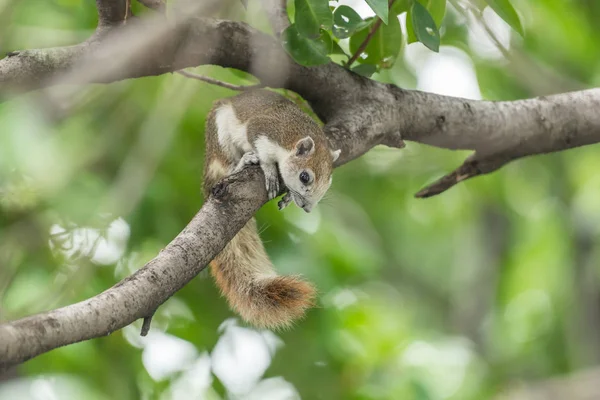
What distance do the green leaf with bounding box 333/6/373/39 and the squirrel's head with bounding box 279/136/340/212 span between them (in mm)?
373

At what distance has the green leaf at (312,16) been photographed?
1.73 metres

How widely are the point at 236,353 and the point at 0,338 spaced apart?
1.78m

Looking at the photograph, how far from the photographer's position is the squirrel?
6.45 feet

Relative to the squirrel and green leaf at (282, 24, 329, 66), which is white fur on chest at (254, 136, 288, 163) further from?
green leaf at (282, 24, 329, 66)

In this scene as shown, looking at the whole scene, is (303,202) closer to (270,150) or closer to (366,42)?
(270,150)

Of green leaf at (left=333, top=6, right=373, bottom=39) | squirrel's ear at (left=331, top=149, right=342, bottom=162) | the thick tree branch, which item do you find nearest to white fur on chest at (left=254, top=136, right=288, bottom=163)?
squirrel's ear at (left=331, top=149, right=342, bottom=162)

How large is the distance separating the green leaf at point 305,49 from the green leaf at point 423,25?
0.68 feet

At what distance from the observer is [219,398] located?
2879mm

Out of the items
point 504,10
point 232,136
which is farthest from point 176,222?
point 504,10

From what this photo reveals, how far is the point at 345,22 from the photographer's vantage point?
1855mm

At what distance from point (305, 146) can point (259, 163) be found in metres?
0.15

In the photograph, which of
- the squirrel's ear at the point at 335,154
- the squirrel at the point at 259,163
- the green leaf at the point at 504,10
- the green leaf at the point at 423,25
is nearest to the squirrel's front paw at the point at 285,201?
the squirrel at the point at 259,163

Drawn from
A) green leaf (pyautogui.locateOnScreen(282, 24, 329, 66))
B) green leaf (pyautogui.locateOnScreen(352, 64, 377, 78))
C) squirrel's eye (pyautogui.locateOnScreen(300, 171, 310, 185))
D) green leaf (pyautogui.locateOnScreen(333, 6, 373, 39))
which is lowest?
squirrel's eye (pyautogui.locateOnScreen(300, 171, 310, 185))

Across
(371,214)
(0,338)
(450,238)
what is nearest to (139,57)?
(0,338)
